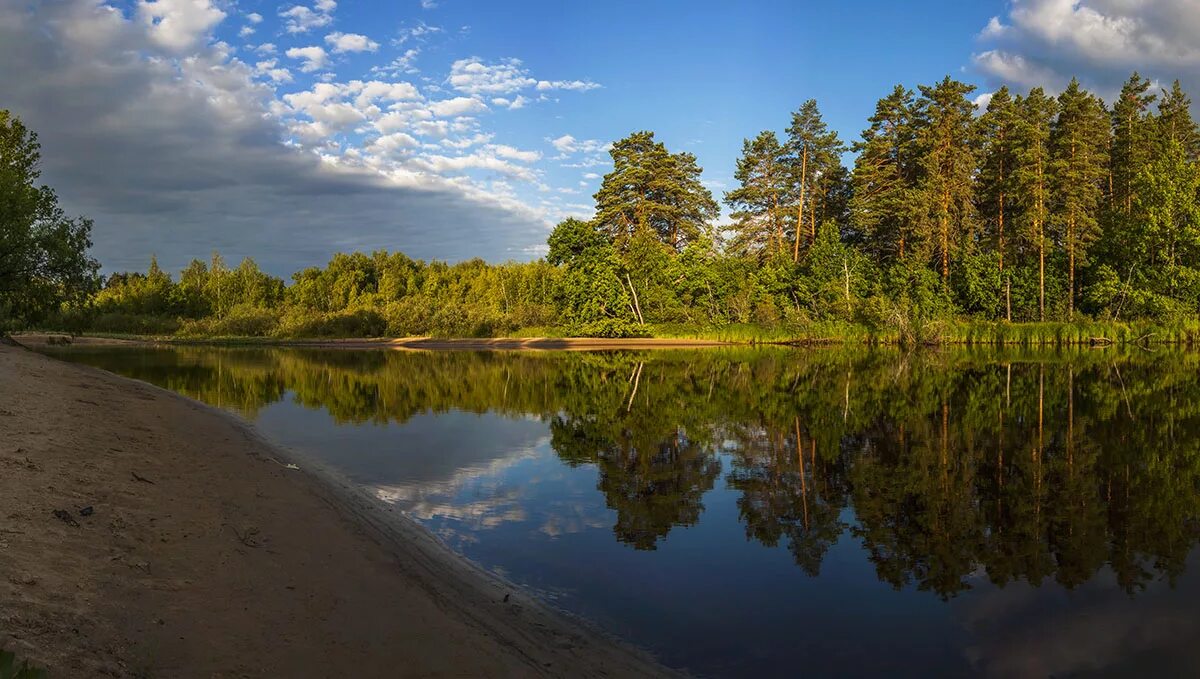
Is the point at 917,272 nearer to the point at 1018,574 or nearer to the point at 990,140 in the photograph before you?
the point at 990,140

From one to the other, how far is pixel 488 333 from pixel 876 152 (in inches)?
1614

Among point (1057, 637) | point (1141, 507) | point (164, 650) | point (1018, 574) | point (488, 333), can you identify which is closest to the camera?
point (164, 650)

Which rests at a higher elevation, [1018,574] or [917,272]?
[917,272]

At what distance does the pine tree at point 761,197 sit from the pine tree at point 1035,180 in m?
19.8

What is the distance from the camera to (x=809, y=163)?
6519 cm

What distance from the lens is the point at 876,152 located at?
61.7m

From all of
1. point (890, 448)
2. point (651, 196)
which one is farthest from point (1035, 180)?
point (890, 448)

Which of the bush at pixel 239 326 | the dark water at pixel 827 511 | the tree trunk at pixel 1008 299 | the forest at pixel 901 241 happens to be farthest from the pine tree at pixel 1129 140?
the bush at pixel 239 326

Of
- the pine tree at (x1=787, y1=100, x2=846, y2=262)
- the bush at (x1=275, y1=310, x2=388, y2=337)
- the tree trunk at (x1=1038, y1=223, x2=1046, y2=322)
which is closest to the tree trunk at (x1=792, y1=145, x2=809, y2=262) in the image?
the pine tree at (x1=787, y1=100, x2=846, y2=262)

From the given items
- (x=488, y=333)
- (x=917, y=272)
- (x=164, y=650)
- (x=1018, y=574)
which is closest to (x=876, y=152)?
(x=917, y=272)

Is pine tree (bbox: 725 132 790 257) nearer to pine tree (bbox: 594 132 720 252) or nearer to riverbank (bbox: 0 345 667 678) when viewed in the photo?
pine tree (bbox: 594 132 720 252)

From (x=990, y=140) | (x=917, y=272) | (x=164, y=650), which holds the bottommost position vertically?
(x=164, y=650)

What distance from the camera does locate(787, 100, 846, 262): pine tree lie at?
209ft

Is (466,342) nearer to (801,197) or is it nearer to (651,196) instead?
(651,196)
